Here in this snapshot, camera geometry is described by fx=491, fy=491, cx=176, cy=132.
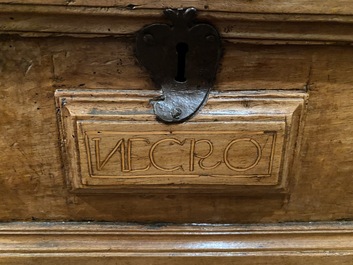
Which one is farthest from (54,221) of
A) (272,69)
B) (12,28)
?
(272,69)

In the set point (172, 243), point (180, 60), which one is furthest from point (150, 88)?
point (172, 243)

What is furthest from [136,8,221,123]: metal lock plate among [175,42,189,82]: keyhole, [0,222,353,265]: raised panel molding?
[0,222,353,265]: raised panel molding

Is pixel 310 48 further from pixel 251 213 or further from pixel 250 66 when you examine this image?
pixel 251 213

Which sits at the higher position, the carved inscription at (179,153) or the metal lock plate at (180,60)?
the metal lock plate at (180,60)

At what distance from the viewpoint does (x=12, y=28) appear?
708mm

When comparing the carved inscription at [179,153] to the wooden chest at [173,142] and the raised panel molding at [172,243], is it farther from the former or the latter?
the raised panel molding at [172,243]

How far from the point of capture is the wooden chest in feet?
2.33

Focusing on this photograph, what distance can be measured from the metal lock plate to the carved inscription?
0.05 metres

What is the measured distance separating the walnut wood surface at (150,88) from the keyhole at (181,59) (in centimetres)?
5

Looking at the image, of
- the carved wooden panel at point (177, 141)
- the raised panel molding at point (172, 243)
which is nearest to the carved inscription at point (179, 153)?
the carved wooden panel at point (177, 141)

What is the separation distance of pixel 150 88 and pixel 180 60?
2.7 inches

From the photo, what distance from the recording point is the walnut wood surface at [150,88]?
2.34 feet

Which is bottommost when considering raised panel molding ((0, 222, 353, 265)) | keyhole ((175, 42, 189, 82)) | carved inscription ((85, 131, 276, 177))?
raised panel molding ((0, 222, 353, 265))

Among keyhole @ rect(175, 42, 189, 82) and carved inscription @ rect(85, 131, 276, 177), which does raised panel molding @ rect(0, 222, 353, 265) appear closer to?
carved inscription @ rect(85, 131, 276, 177)
